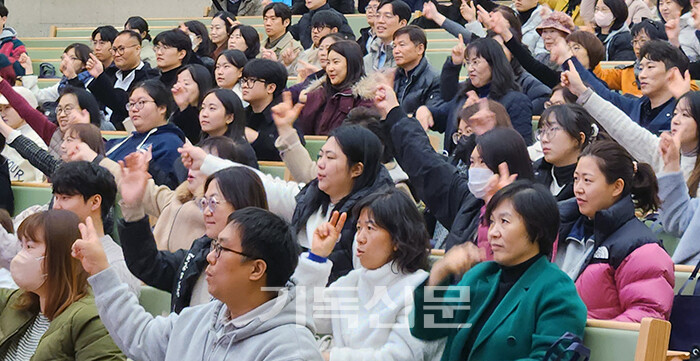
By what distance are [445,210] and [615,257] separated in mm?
768

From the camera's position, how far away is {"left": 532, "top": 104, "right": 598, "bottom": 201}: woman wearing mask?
379 centimetres

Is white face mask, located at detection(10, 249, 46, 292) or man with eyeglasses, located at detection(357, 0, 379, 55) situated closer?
white face mask, located at detection(10, 249, 46, 292)

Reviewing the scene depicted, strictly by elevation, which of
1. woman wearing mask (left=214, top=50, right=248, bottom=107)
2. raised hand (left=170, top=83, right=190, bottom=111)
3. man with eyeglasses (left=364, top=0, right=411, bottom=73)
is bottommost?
man with eyeglasses (left=364, top=0, right=411, bottom=73)

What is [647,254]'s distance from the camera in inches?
119

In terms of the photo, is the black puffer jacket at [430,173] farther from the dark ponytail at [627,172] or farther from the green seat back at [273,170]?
the green seat back at [273,170]

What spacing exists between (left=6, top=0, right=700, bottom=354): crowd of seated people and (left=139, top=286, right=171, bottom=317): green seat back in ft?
0.21

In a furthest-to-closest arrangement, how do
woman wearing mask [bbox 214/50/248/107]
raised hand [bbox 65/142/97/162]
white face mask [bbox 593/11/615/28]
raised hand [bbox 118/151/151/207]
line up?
white face mask [bbox 593/11/615/28] → woman wearing mask [bbox 214/50/248/107] → raised hand [bbox 65/142/97/162] → raised hand [bbox 118/151/151/207]

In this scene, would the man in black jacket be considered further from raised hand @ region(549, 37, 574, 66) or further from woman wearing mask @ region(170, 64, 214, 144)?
woman wearing mask @ region(170, 64, 214, 144)

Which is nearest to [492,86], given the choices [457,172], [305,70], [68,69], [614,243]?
[457,172]

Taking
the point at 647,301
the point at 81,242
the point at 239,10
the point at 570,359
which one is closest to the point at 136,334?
the point at 81,242

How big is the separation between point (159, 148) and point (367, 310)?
83.8 inches

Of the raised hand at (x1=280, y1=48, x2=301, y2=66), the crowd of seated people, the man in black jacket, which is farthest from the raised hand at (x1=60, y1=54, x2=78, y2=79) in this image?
the man in black jacket

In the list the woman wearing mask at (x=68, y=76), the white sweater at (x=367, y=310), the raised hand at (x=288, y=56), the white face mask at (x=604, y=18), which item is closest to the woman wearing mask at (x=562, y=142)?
the white sweater at (x=367, y=310)

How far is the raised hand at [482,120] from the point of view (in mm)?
4105
